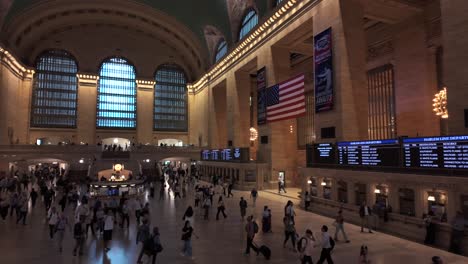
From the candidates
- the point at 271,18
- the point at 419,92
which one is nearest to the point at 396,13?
the point at 419,92

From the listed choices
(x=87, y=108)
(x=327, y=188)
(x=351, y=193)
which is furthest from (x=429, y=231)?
(x=87, y=108)

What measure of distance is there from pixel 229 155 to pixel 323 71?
41.5 ft

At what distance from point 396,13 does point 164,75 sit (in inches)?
1414

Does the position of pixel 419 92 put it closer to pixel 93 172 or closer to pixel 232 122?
pixel 232 122

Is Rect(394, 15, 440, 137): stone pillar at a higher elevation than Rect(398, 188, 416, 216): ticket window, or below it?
higher

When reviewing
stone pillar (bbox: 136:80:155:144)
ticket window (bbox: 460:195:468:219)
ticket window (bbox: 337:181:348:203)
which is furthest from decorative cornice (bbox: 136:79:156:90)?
ticket window (bbox: 460:195:468:219)

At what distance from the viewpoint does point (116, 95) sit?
153ft

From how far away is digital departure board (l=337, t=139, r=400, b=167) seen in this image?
11.7 meters

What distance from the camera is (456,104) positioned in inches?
454

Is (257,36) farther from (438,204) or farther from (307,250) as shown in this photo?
(307,250)

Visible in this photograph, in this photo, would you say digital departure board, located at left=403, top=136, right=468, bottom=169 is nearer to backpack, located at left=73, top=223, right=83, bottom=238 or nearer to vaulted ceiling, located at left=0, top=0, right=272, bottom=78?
backpack, located at left=73, top=223, right=83, bottom=238

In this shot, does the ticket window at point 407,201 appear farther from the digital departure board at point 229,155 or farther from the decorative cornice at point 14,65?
the decorative cornice at point 14,65

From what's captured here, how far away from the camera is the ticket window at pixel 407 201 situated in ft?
36.5

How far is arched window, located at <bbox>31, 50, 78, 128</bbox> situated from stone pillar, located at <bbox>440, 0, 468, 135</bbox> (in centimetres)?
4378
